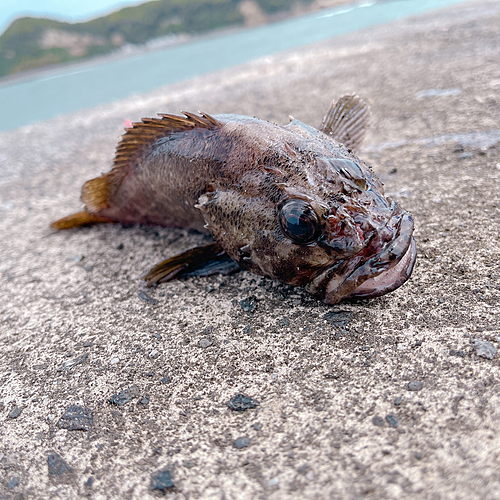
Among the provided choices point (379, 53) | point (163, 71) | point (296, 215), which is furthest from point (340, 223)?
point (163, 71)

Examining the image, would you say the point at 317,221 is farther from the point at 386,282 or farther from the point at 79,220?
the point at 79,220

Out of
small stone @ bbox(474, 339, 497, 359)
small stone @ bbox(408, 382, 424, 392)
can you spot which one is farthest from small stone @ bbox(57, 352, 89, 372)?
small stone @ bbox(474, 339, 497, 359)

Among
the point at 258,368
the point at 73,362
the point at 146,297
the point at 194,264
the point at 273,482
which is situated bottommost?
the point at 273,482

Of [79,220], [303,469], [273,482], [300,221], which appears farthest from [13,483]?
[79,220]

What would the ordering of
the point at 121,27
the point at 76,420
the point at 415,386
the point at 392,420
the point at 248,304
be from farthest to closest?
the point at 121,27
the point at 248,304
the point at 76,420
the point at 415,386
the point at 392,420

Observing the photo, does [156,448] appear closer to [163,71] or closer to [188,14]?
[163,71]

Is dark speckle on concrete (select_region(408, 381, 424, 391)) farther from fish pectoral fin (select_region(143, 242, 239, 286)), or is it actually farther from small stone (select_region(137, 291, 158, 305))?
small stone (select_region(137, 291, 158, 305))
